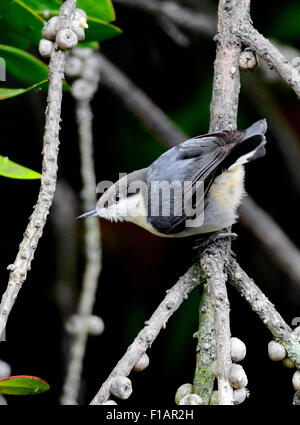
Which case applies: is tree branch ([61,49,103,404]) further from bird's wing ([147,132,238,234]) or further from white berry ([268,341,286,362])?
white berry ([268,341,286,362])

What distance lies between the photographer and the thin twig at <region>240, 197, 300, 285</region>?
246cm

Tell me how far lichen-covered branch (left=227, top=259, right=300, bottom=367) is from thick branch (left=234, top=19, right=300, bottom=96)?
1.77 feet

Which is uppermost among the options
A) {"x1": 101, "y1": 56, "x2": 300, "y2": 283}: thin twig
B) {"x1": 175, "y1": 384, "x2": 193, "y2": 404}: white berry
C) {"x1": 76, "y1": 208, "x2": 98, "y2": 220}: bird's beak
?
{"x1": 101, "y1": 56, "x2": 300, "y2": 283}: thin twig

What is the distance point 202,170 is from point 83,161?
467mm

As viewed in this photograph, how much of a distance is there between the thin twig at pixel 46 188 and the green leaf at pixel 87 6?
19 cm

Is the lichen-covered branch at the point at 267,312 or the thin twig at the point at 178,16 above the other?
the thin twig at the point at 178,16

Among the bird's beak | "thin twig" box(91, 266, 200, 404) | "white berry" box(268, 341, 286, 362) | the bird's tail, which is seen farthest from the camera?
the bird's beak

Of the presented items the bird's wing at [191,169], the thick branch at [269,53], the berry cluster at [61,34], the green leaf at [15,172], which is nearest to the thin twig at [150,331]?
the bird's wing at [191,169]

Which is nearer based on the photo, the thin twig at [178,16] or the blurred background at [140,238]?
the blurred background at [140,238]

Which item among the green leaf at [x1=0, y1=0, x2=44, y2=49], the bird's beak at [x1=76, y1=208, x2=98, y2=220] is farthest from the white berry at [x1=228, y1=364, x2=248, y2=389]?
the green leaf at [x1=0, y1=0, x2=44, y2=49]

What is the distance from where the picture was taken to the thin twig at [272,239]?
8.07 ft

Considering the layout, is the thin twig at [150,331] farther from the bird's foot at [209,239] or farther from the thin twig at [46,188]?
the thin twig at [46,188]

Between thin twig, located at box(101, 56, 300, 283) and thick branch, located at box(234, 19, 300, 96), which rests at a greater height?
thin twig, located at box(101, 56, 300, 283)

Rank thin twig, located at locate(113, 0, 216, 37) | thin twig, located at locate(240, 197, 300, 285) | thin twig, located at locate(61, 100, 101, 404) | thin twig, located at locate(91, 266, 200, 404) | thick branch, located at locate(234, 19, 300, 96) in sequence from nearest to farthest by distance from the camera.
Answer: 1. thin twig, located at locate(91, 266, 200, 404)
2. thick branch, located at locate(234, 19, 300, 96)
3. thin twig, located at locate(61, 100, 101, 404)
4. thin twig, located at locate(240, 197, 300, 285)
5. thin twig, located at locate(113, 0, 216, 37)
